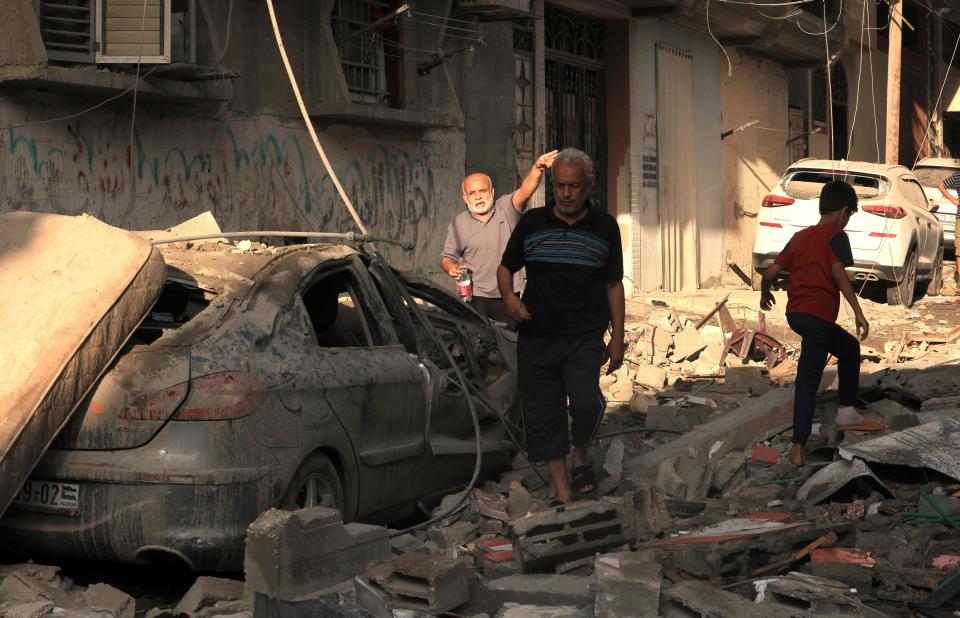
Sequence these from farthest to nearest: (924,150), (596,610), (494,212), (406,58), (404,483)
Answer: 1. (924,150)
2. (406,58)
3. (494,212)
4. (404,483)
5. (596,610)

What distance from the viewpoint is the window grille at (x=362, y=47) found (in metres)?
14.3

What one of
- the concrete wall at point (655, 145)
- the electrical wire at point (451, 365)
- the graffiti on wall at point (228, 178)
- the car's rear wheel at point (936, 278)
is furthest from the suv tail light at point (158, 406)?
the car's rear wheel at point (936, 278)

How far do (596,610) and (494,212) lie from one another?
16.1 feet

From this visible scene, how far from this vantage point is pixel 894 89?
950 inches

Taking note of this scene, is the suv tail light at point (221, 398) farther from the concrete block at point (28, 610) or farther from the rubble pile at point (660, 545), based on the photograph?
the concrete block at point (28, 610)

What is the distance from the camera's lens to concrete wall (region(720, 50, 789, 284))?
24.3m

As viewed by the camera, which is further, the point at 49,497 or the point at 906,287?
the point at 906,287

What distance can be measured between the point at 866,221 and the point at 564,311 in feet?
38.6

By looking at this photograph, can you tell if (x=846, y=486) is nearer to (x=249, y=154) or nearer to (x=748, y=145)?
(x=249, y=154)

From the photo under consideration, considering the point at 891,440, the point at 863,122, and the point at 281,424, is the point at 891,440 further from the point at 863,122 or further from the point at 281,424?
the point at 863,122

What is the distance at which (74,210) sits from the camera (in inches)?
A: 432

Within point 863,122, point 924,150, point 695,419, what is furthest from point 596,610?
point 924,150

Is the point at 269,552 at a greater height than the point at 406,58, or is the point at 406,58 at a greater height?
the point at 406,58

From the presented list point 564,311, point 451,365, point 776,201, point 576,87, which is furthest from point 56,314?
point 576,87
